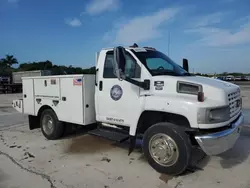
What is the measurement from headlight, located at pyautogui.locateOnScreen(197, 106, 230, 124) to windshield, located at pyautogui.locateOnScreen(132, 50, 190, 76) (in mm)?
1174

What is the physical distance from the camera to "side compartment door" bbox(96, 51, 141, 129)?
418 cm

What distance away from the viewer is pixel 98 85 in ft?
15.7

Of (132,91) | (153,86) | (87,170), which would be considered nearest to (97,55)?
(132,91)

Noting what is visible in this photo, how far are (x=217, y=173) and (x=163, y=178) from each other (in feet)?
3.24

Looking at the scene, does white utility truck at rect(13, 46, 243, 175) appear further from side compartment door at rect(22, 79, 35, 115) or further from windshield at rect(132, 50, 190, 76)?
side compartment door at rect(22, 79, 35, 115)

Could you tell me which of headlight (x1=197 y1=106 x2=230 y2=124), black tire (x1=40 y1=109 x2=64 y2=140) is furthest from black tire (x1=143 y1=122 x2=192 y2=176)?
black tire (x1=40 y1=109 x2=64 y2=140)

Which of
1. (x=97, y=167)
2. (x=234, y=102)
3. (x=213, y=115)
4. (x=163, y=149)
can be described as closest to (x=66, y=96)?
(x=97, y=167)

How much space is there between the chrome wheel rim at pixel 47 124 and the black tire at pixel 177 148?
311 centimetres

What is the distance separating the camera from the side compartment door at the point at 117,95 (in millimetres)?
4184

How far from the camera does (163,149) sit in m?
3.71

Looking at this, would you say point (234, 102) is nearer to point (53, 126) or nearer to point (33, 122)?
point (53, 126)

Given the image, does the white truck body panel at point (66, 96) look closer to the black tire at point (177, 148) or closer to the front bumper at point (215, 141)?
the black tire at point (177, 148)

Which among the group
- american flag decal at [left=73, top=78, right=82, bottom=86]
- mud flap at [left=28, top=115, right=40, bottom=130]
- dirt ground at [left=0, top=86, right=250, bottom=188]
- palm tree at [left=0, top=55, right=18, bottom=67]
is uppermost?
palm tree at [left=0, top=55, right=18, bottom=67]

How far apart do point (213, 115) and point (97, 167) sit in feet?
7.59
